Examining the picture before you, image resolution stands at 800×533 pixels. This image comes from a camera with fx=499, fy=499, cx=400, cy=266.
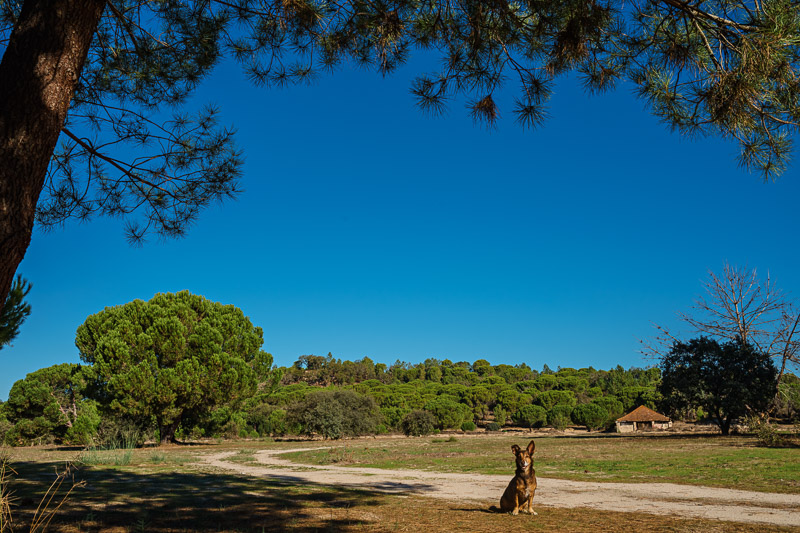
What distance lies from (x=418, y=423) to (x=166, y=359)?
722 inches

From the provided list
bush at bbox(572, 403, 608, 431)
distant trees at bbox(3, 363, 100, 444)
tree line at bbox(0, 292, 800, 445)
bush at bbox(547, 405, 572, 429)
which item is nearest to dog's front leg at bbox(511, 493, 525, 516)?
tree line at bbox(0, 292, 800, 445)

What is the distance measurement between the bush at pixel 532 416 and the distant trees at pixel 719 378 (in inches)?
1102

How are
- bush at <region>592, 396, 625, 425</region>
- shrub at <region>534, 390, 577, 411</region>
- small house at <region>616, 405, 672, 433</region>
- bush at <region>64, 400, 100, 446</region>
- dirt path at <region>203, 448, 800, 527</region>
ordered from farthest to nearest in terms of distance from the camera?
shrub at <region>534, 390, 577, 411</region> → bush at <region>592, 396, 625, 425</region> → small house at <region>616, 405, 672, 433</region> → bush at <region>64, 400, 100, 446</region> → dirt path at <region>203, 448, 800, 527</region>

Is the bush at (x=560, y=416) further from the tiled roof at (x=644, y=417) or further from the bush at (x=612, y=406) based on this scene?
the tiled roof at (x=644, y=417)

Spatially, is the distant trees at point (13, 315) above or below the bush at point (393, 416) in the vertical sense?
above

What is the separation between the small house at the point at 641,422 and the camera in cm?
4543

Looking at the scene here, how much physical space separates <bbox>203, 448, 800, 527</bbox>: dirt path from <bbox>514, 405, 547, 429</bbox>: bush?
4481 cm

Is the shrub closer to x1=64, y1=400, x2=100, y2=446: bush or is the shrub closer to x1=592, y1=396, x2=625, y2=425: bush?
x1=592, y1=396, x2=625, y2=425: bush

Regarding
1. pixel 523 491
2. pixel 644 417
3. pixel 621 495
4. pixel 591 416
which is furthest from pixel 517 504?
pixel 591 416

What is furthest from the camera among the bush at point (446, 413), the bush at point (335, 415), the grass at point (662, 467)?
the bush at point (446, 413)

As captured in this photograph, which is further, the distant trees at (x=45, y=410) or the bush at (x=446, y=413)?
the bush at (x=446, y=413)

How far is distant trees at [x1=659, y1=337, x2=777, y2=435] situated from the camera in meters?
24.1

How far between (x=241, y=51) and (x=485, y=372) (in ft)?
A: 321

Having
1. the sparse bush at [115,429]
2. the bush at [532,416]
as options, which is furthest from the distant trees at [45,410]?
the bush at [532,416]
